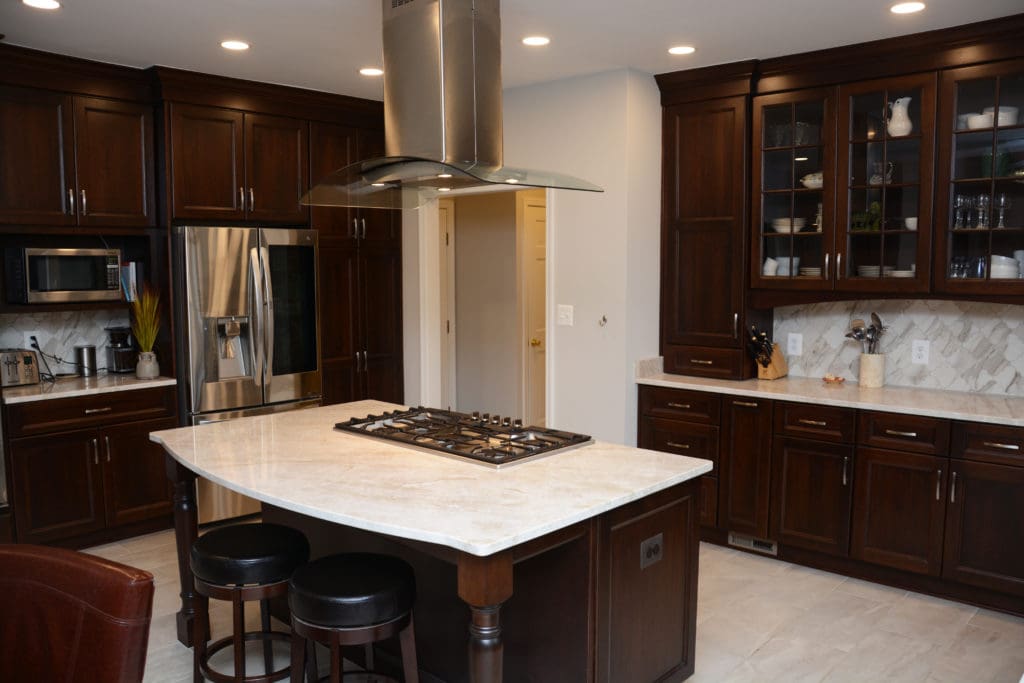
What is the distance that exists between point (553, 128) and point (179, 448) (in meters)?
2.77

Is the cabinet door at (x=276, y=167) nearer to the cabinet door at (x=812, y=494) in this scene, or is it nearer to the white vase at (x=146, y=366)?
the white vase at (x=146, y=366)

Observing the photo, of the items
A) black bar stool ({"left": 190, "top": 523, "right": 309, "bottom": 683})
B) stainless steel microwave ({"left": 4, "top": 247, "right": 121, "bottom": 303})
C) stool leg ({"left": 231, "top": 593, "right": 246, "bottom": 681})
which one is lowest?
stool leg ({"left": 231, "top": 593, "right": 246, "bottom": 681})

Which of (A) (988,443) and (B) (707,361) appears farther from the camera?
(B) (707,361)

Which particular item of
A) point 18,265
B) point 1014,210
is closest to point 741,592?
point 1014,210

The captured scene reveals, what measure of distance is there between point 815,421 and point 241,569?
9.14 ft

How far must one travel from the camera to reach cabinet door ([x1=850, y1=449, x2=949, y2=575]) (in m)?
3.68

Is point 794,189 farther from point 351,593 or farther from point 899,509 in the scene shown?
point 351,593

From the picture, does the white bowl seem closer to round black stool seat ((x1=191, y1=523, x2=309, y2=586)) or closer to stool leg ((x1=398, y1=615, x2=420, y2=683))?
stool leg ((x1=398, y1=615, x2=420, y2=683))

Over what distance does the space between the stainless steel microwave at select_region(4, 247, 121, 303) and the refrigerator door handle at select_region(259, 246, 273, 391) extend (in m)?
0.77

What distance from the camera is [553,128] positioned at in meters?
4.70

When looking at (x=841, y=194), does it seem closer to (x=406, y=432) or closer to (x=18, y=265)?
(x=406, y=432)

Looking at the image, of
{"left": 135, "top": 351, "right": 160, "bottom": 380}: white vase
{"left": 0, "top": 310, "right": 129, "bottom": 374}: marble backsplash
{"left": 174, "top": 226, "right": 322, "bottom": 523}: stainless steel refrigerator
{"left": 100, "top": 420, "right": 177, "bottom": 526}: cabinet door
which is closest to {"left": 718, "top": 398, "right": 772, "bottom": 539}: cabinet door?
{"left": 174, "top": 226, "right": 322, "bottom": 523}: stainless steel refrigerator

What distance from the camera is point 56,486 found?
165 inches

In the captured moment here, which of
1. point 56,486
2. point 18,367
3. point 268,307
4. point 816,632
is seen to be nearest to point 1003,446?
point 816,632
